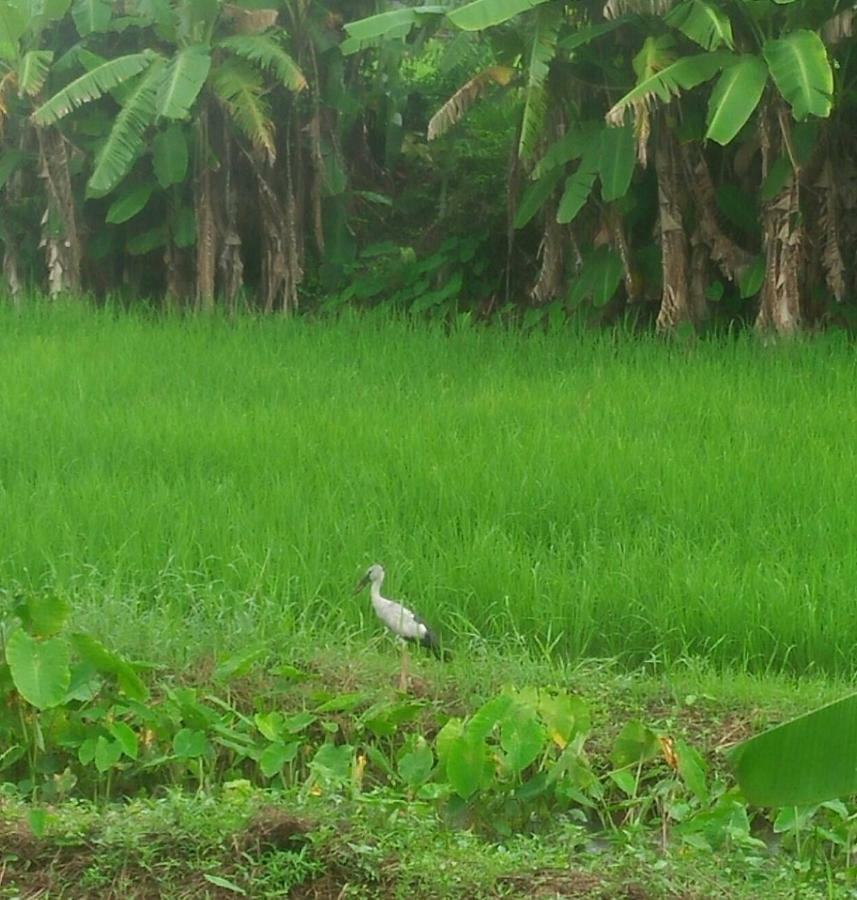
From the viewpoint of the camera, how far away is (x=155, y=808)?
334 cm

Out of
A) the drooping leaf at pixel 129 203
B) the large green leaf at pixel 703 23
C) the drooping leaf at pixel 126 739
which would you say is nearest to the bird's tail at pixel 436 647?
the drooping leaf at pixel 126 739

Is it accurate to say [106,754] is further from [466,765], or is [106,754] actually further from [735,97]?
[735,97]

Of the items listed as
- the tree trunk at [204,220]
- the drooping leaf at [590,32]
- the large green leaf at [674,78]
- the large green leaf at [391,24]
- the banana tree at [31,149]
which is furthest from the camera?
the tree trunk at [204,220]

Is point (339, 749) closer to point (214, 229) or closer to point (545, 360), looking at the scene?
point (545, 360)

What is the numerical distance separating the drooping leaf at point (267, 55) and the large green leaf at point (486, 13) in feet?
5.97

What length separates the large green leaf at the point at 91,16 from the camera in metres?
11.1

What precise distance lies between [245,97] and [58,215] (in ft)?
6.28

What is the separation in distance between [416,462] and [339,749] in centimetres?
239

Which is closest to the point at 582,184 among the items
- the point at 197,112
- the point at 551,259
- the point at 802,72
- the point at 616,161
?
the point at 616,161

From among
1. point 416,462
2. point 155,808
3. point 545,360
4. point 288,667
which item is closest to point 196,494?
point 416,462

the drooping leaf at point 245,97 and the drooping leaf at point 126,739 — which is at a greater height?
the drooping leaf at point 245,97

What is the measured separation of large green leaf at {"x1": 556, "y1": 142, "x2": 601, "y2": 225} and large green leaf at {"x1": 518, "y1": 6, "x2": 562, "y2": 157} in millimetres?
349

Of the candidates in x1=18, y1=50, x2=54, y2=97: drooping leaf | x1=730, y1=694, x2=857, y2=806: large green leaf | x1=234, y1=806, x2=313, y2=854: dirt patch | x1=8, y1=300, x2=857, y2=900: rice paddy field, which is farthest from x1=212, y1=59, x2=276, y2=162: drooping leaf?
x1=730, y1=694, x2=857, y2=806: large green leaf

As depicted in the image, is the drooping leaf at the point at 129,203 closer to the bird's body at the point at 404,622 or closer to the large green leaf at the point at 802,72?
the large green leaf at the point at 802,72
